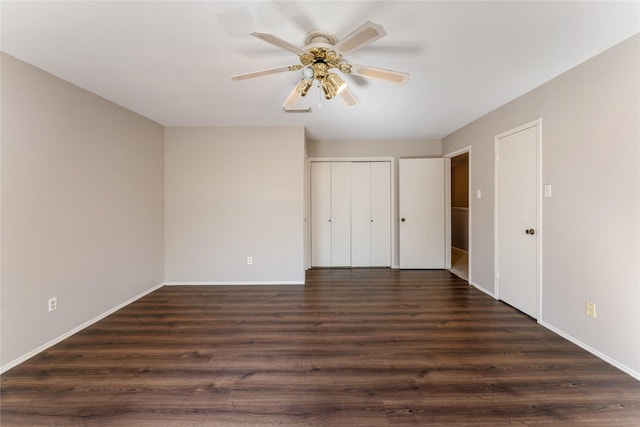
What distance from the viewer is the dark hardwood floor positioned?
1531 mm

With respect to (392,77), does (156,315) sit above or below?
below

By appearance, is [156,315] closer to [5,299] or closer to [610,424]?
[5,299]

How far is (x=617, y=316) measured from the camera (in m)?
1.95

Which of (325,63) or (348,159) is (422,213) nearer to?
(348,159)

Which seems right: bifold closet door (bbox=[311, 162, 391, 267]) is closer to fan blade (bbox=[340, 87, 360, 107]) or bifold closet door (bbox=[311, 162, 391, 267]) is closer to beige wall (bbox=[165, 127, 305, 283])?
beige wall (bbox=[165, 127, 305, 283])

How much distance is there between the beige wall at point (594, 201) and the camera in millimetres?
1862

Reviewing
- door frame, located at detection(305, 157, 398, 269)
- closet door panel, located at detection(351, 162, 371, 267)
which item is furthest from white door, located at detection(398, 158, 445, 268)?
closet door panel, located at detection(351, 162, 371, 267)

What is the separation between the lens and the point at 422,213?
477cm

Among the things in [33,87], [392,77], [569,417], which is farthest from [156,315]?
[569,417]

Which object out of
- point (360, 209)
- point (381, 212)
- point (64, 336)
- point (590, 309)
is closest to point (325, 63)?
point (590, 309)

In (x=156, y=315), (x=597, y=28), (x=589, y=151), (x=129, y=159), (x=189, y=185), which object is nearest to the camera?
(x=597, y=28)

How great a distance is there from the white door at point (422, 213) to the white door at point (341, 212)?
3.10ft

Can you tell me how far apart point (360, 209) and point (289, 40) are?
133 inches

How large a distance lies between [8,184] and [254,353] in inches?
88.2
